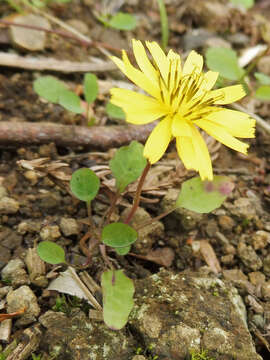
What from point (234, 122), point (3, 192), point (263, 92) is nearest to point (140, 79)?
point (234, 122)

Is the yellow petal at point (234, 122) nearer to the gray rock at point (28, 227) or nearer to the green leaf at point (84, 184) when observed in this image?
the green leaf at point (84, 184)

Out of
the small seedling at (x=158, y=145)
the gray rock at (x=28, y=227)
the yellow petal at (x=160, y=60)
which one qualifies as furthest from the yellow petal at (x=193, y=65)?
the gray rock at (x=28, y=227)

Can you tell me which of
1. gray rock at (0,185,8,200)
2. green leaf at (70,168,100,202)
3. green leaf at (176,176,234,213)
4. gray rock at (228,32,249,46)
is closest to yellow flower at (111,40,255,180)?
green leaf at (176,176,234,213)

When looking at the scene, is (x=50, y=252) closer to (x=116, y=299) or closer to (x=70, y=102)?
(x=116, y=299)

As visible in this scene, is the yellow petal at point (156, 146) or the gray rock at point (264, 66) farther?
the gray rock at point (264, 66)

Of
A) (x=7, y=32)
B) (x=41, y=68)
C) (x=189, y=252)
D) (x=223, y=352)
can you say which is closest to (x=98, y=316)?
(x=223, y=352)
